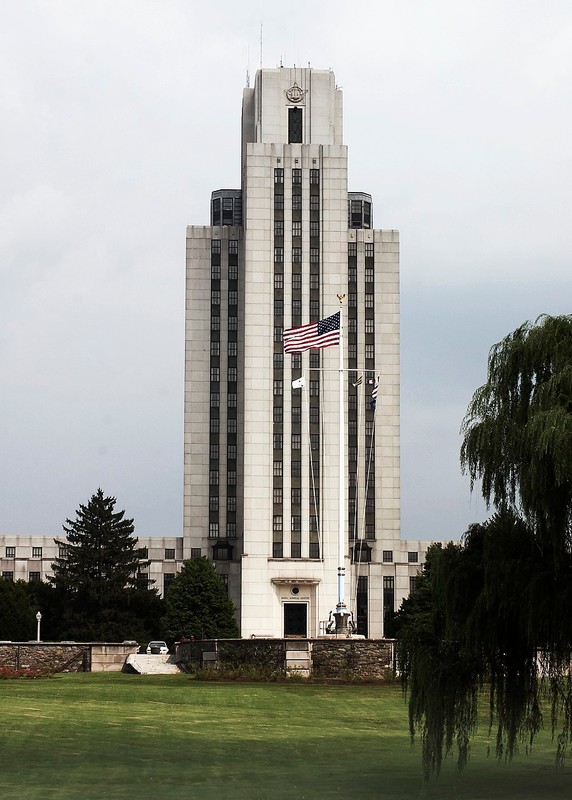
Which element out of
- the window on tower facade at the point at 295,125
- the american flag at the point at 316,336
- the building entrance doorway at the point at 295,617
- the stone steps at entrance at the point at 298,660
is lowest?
the building entrance doorway at the point at 295,617

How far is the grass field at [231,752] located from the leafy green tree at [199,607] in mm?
62028

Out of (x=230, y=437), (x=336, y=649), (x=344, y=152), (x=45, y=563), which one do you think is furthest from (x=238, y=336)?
(x=336, y=649)

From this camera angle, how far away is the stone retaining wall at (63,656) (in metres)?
58.7

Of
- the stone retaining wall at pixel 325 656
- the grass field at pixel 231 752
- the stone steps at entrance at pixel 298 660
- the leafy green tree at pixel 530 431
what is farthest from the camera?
the stone steps at entrance at pixel 298 660

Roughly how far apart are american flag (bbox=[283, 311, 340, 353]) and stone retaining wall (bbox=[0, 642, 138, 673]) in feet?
55.7

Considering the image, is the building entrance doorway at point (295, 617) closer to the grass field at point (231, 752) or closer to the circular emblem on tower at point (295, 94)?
the circular emblem on tower at point (295, 94)

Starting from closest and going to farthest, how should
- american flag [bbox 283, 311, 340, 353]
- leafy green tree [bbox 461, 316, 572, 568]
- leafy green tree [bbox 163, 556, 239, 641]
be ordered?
leafy green tree [bbox 461, 316, 572, 568], american flag [bbox 283, 311, 340, 353], leafy green tree [bbox 163, 556, 239, 641]

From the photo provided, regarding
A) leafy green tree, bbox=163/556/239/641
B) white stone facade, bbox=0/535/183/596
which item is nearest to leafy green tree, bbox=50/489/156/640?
leafy green tree, bbox=163/556/239/641

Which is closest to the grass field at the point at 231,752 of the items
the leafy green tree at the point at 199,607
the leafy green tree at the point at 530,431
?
the leafy green tree at the point at 530,431

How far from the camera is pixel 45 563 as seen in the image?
450 feet

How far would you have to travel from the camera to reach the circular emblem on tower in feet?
407

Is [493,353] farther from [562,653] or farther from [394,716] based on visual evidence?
[394,716]

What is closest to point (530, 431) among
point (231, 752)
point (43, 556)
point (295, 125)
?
point (231, 752)

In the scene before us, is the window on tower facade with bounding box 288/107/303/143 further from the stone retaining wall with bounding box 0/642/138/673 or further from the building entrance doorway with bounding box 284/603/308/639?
the stone retaining wall with bounding box 0/642/138/673
